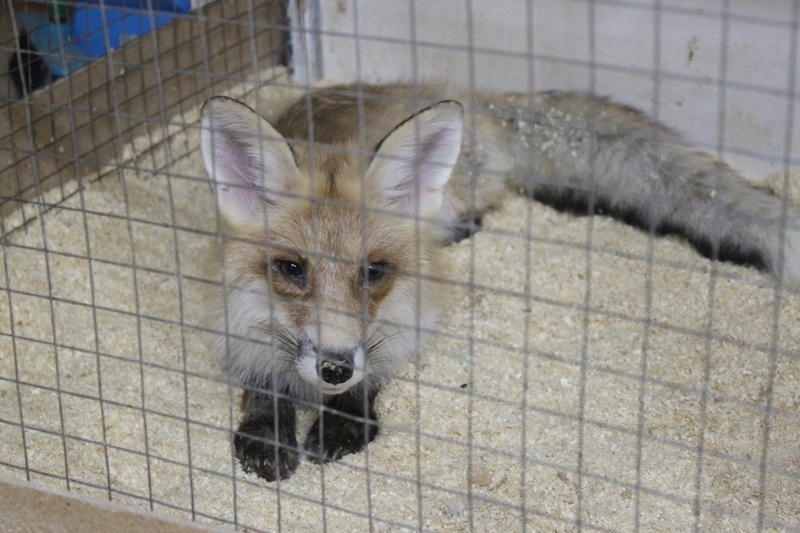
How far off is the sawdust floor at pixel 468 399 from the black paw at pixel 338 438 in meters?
0.04

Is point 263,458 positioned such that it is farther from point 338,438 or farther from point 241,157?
point 241,157

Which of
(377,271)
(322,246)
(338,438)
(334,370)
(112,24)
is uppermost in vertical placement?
(112,24)

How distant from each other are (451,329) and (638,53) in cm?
160

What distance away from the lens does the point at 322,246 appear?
2727mm

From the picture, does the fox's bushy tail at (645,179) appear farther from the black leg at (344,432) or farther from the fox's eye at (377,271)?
the black leg at (344,432)

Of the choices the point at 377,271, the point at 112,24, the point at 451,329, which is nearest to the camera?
the point at 377,271

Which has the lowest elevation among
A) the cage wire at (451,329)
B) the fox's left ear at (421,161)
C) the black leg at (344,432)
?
the black leg at (344,432)

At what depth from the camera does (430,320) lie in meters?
3.30

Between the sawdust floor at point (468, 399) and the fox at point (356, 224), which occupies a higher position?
the fox at point (356, 224)

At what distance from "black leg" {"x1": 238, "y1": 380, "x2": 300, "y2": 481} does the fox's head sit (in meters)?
0.13

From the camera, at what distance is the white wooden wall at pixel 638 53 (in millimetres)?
3852

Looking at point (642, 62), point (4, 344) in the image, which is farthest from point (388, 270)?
point (642, 62)

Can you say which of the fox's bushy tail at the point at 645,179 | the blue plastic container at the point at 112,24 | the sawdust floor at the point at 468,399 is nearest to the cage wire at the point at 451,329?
the sawdust floor at the point at 468,399

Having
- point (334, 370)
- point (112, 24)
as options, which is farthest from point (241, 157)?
point (112, 24)
